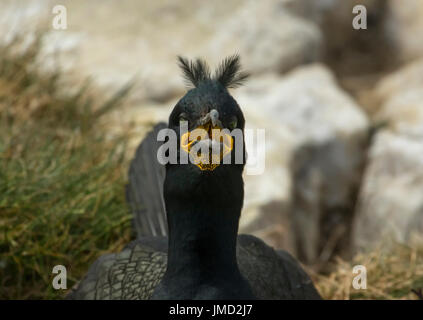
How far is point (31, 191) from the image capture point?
8.46 ft

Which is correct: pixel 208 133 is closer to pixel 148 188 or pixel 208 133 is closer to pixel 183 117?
pixel 183 117

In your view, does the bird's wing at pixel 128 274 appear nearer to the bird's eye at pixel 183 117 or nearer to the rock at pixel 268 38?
the bird's eye at pixel 183 117

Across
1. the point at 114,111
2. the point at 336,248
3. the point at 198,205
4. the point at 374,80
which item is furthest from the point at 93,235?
the point at 374,80

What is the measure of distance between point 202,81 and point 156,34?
164 inches

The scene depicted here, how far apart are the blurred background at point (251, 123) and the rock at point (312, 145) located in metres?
0.01

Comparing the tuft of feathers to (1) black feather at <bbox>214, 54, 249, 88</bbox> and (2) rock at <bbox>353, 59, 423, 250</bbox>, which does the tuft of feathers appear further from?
(2) rock at <bbox>353, 59, 423, 250</bbox>

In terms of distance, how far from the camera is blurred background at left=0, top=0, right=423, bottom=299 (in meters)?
2.64

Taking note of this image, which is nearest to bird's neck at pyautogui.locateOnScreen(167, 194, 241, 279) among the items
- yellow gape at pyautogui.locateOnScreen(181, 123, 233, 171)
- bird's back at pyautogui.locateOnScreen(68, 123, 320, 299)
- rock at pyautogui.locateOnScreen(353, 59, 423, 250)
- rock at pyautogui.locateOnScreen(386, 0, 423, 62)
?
yellow gape at pyautogui.locateOnScreen(181, 123, 233, 171)

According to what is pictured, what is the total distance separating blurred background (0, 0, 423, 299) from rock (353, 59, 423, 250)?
0.01 m

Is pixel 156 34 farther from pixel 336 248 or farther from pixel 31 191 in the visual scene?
pixel 31 191

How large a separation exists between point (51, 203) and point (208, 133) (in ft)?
4.19

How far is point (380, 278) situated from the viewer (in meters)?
2.81

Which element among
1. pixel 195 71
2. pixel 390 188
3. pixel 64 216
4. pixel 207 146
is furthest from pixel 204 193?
Answer: pixel 390 188
